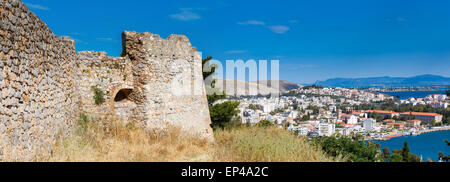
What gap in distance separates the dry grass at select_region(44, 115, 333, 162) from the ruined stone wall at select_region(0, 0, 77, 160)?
461mm

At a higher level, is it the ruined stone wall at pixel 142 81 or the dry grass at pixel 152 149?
the ruined stone wall at pixel 142 81

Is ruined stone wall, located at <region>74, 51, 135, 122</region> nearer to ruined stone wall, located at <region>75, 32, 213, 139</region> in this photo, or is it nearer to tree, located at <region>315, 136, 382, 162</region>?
ruined stone wall, located at <region>75, 32, 213, 139</region>

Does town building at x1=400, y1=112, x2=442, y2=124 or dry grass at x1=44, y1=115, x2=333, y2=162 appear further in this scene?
town building at x1=400, y1=112, x2=442, y2=124

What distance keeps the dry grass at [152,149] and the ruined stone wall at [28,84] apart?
1.51ft

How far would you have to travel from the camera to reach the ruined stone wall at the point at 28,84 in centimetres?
333

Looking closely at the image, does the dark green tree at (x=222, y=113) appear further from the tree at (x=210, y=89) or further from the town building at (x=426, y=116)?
the town building at (x=426, y=116)

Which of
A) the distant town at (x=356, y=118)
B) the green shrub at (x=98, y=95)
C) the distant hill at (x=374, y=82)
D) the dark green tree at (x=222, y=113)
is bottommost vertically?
the distant town at (x=356, y=118)

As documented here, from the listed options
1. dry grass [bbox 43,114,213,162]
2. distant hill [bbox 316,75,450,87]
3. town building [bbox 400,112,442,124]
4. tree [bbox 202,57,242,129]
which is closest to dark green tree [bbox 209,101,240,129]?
tree [bbox 202,57,242,129]

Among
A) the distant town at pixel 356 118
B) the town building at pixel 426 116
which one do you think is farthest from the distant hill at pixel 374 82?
the town building at pixel 426 116

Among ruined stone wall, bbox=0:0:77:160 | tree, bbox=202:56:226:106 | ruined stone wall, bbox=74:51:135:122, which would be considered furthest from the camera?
tree, bbox=202:56:226:106

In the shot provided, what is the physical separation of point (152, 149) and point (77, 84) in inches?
122

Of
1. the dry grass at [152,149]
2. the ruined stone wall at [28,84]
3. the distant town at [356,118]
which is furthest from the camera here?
the distant town at [356,118]

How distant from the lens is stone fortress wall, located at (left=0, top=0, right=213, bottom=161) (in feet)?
11.6
